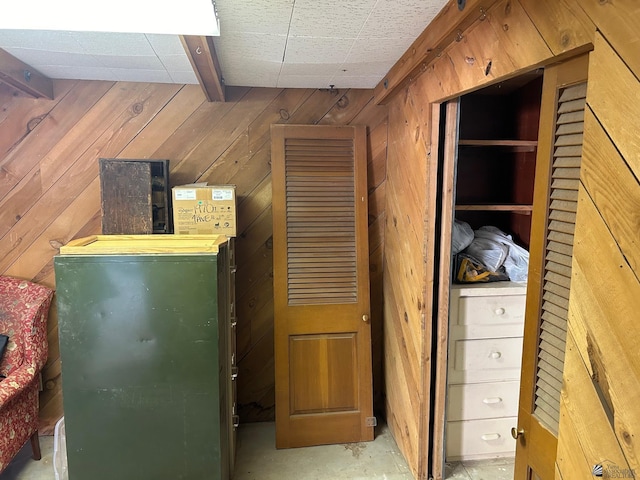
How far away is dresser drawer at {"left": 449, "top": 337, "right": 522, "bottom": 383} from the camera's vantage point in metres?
2.08

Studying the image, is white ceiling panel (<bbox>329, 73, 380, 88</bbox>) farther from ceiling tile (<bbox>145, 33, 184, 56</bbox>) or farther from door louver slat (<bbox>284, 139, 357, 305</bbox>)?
ceiling tile (<bbox>145, 33, 184, 56</bbox>)

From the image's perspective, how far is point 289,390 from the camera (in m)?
2.33

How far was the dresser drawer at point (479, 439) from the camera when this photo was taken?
2.15 meters

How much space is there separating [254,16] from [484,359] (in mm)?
1843

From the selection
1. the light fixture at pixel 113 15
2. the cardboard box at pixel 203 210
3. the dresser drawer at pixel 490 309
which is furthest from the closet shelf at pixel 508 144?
the light fixture at pixel 113 15

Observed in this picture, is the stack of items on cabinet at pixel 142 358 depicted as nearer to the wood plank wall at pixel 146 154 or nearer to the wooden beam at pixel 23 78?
the wood plank wall at pixel 146 154

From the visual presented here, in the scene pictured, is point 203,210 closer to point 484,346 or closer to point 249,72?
point 249,72

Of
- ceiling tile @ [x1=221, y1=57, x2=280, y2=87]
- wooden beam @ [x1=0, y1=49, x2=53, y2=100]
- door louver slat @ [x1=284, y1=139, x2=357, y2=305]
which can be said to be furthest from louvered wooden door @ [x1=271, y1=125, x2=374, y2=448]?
wooden beam @ [x1=0, y1=49, x2=53, y2=100]

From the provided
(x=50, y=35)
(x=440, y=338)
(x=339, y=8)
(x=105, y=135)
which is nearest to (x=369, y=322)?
(x=440, y=338)

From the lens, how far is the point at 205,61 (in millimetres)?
1721

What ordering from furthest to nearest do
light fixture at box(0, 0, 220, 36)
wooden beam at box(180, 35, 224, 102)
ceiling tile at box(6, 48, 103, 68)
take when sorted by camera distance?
ceiling tile at box(6, 48, 103, 68), wooden beam at box(180, 35, 224, 102), light fixture at box(0, 0, 220, 36)

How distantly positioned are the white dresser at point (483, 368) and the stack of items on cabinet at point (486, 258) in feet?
0.22

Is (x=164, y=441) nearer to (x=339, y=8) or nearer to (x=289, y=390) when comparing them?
(x=289, y=390)

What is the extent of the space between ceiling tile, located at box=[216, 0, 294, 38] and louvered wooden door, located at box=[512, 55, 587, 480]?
2.73 ft
